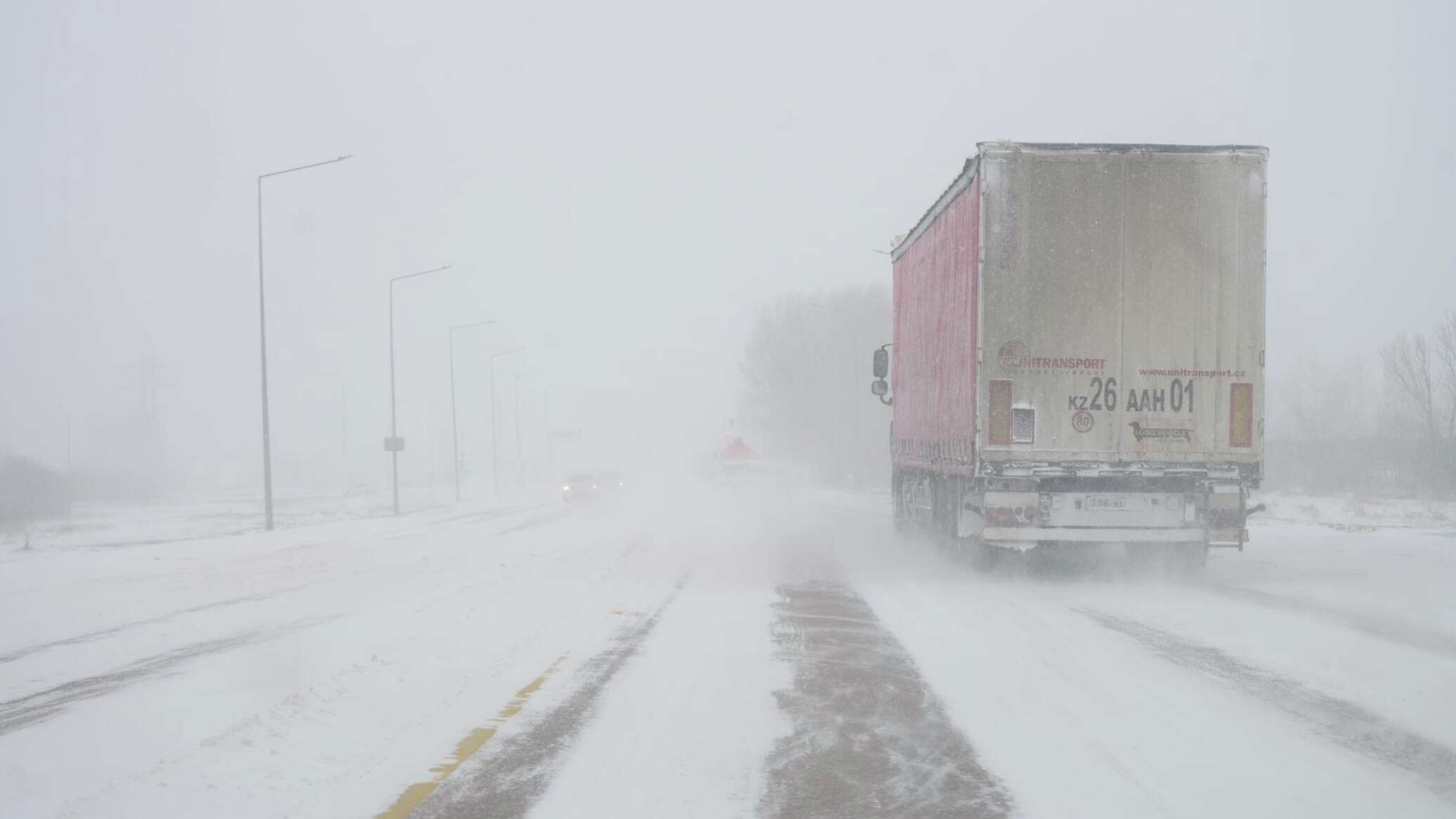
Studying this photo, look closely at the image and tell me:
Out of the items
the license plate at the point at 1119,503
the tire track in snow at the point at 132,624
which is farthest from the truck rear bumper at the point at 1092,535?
the tire track in snow at the point at 132,624

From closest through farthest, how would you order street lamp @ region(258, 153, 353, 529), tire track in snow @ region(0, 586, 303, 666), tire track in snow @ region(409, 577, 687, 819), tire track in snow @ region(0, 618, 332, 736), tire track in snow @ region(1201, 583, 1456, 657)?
tire track in snow @ region(409, 577, 687, 819), tire track in snow @ region(0, 618, 332, 736), tire track in snow @ region(1201, 583, 1456, 657), tire track in snow @ region(0, 586, 303, 666), street lamp @ region(258, 153, 353, 529)

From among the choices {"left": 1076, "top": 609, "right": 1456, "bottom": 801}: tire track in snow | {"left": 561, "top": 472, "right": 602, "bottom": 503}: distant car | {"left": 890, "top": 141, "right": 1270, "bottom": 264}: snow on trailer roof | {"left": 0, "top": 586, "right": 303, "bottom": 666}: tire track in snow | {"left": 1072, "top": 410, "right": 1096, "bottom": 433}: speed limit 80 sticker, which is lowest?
{"left": 561, "top": 472, "right": 602, "bottom": 503}: distant car

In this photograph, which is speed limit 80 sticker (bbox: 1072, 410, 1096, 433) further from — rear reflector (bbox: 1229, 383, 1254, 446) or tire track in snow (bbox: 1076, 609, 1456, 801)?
tire track in snow (bbox: 1076, 609, 1456, 801)

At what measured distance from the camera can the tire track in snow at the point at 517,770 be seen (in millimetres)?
4445

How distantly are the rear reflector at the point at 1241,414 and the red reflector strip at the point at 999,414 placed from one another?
7.82 feet

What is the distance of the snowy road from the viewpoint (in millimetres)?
4656

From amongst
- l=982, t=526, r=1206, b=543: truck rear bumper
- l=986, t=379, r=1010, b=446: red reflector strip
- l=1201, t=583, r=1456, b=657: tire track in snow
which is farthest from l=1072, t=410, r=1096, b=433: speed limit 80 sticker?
l=1201, t=583, r=1456, b=657: tire track in snow

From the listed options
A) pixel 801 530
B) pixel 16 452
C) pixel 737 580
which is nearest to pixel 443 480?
pixel 16 452

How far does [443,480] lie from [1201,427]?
86.6 meters

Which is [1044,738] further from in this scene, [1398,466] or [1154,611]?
[1398,466]

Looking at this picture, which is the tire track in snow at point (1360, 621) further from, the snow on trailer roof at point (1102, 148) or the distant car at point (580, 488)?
the distant car at point (580, 488)

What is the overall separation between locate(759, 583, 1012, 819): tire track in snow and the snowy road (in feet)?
0.08

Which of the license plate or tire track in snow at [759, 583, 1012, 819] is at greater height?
the license plate

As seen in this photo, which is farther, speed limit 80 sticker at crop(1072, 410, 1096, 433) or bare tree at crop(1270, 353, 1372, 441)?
bare tree at crop(1270, 353, 1372, 441)
